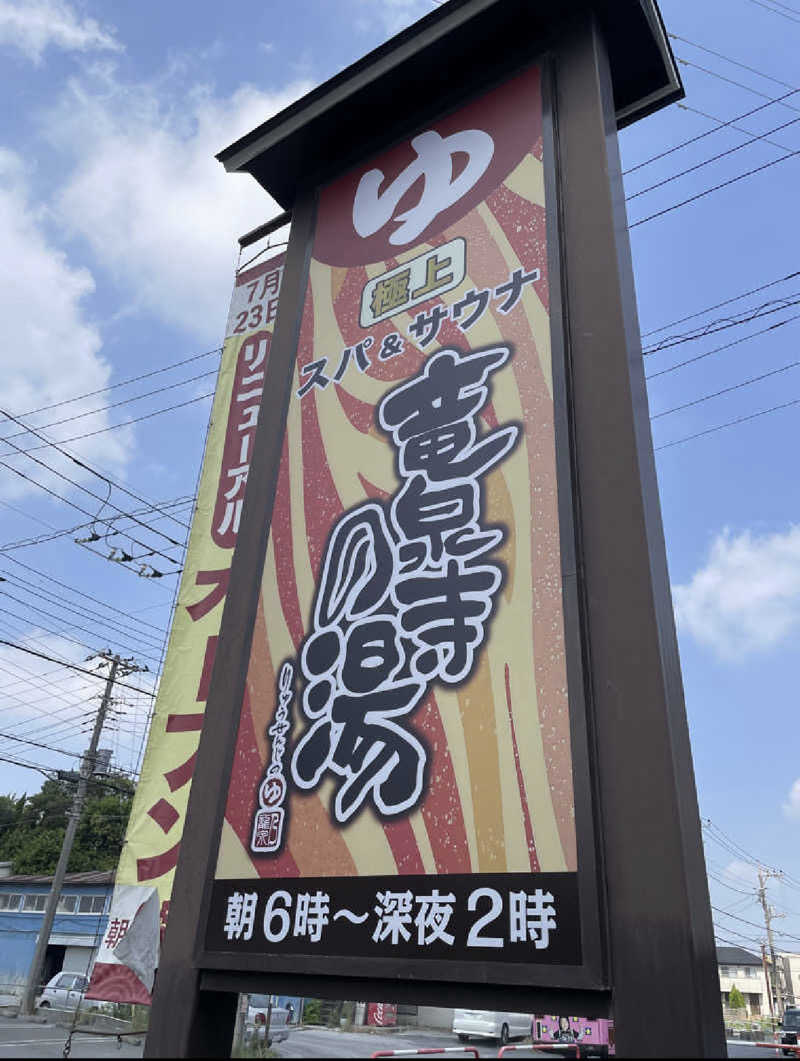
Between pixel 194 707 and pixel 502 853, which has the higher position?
pixel 194 707

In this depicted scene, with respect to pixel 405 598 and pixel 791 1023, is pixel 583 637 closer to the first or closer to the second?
pixel 405 598

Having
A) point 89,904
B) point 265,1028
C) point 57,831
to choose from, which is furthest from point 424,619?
point 57,831

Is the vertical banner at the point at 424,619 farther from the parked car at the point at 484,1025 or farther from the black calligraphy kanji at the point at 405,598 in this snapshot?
the parked car at the point at 484,1025

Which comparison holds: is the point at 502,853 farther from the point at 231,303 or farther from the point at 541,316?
the point at 231,303

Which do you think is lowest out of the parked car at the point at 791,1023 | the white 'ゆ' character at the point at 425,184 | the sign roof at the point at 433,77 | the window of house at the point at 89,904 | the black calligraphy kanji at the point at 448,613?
the parked car at the point at 791,1023

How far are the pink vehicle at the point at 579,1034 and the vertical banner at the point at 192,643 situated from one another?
10587 millimetres

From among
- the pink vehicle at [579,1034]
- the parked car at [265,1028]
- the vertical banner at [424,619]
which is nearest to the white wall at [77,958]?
the parked car at [265,1028]

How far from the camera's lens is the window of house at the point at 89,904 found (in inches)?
911

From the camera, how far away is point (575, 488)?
3.24m

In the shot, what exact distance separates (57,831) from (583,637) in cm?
3716

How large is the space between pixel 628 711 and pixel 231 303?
4942 mm

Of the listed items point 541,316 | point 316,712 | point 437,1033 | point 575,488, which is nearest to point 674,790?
point 575,488

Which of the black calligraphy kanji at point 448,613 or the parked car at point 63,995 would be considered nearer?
the black calligraphy kanji at point 448,613

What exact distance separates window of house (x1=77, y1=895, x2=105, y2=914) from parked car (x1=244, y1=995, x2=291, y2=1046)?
7.87 m
